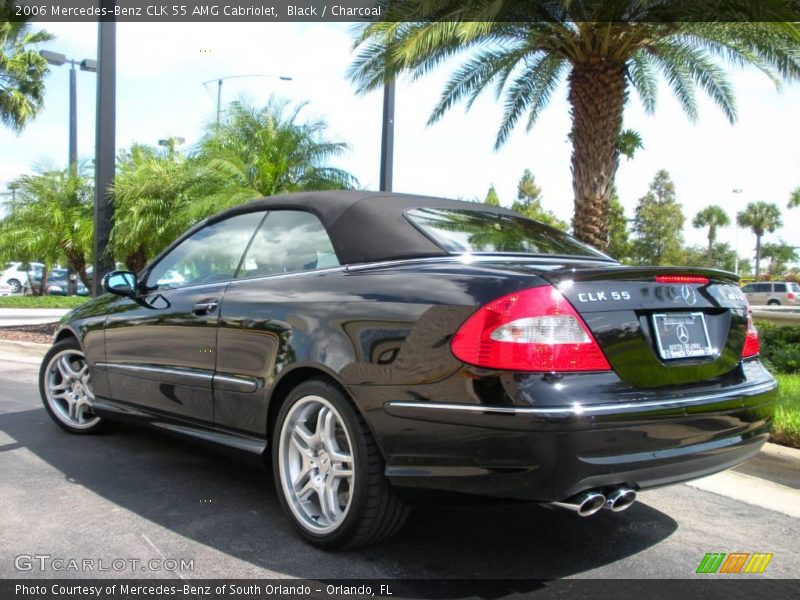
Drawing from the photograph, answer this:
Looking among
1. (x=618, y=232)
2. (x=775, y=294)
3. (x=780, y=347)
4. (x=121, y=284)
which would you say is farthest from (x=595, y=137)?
(x=618, y=232)

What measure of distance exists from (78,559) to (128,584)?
1.18ft

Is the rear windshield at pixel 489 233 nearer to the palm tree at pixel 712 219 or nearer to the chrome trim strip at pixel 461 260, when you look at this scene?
the chrome trim strip at pixel 461 260

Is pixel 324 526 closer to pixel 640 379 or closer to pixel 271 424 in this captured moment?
pixel 271 424

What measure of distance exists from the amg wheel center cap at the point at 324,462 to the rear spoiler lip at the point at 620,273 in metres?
1.20

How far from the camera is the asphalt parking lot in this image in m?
2.99

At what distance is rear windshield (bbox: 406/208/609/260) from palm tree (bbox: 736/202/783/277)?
7872cm

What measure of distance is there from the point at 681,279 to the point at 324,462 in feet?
5.44

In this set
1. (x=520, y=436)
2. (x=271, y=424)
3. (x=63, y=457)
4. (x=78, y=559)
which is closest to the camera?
(x=520, y=436)

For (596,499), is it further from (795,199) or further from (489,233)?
(795,199)

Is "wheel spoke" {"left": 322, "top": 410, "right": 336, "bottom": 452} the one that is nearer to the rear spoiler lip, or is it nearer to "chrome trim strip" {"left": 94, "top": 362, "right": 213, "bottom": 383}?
"chrome trim strip" {"left": 94, "top": 362, "right": 213, "bottom": 383}

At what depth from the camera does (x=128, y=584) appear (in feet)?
9.23

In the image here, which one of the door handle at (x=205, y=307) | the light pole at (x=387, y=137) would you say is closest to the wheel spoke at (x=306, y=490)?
the door handle at (x=205, y=307)

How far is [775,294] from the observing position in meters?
42.2

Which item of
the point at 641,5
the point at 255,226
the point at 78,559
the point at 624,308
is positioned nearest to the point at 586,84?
the point at 641,5
